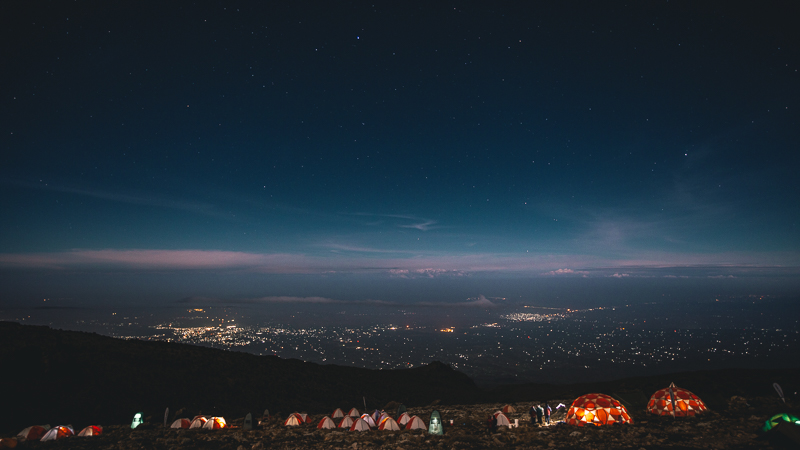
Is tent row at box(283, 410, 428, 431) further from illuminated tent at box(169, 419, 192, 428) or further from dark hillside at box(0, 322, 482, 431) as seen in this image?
dark hillside at box(0, 322, 482, 431)

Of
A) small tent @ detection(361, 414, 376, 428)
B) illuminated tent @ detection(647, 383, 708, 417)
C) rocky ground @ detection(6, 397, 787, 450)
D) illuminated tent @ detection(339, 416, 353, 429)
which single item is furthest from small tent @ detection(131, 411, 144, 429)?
illuminated tent @ detection(647, 383, 708, 417)

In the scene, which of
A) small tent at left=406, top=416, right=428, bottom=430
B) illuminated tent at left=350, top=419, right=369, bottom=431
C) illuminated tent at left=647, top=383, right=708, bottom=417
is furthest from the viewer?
illuminated tent at left=350, top=419, right=369, bottom=431

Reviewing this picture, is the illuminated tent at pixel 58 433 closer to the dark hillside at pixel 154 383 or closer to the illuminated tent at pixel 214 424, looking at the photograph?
the dark hillside at pixel 154 383

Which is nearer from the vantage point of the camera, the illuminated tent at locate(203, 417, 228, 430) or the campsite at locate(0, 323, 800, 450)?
the campsite at locate(0, 323, 800, 450)

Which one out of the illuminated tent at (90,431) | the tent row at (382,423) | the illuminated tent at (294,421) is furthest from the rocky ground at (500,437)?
the illuminated tent at (294,421)

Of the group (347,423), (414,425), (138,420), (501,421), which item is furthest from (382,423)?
(138,420)

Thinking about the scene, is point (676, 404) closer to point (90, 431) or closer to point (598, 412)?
point (598, 412)
